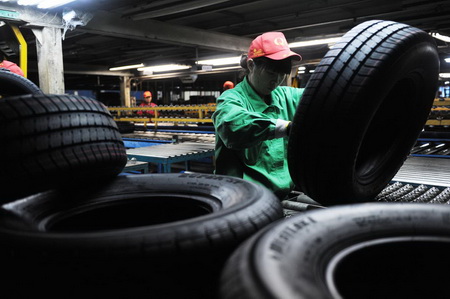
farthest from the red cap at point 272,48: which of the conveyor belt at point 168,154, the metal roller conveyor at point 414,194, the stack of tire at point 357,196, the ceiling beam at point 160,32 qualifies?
the ceiling beam at point 160,32

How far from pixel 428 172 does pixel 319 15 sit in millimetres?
5113

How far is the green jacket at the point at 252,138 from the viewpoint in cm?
160

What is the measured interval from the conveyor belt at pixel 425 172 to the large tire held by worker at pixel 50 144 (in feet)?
5.82

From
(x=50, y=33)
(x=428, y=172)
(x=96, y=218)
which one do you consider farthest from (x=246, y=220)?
(x=50, y=33)

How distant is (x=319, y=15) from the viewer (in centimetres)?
677

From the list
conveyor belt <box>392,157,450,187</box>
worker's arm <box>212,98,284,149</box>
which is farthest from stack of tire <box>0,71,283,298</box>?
conveyor belt <box>392,157,450,187</box>

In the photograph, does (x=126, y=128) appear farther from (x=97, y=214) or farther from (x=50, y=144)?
(x=50, y=144)

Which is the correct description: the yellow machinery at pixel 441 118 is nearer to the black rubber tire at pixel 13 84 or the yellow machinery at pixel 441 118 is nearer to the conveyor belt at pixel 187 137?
the conveyor belt at pixel 187 137

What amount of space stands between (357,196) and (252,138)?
513 mm

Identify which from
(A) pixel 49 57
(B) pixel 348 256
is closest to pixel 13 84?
(B) pixel 348 256

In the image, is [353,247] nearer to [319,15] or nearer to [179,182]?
[179,182]

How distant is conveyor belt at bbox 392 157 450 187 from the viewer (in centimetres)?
212

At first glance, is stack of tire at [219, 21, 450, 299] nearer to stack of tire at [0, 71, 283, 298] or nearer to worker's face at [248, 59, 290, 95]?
stack of tire at [0, 71, 283, 298]

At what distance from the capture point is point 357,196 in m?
1.33
